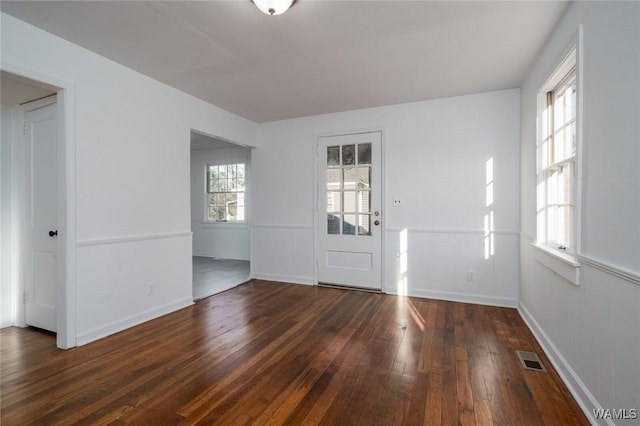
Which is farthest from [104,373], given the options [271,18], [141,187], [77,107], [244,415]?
[271,18]

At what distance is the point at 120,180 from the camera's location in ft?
9.46

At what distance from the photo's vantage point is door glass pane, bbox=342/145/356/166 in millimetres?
4344

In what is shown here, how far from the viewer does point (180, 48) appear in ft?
8.50

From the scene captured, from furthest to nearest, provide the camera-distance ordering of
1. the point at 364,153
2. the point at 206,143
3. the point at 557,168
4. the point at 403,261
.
→ the point at 206,143 < the point at 364,153 < the point at 403,261 < the point at 557,168

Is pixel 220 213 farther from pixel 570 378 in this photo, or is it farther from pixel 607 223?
pixel 607 223

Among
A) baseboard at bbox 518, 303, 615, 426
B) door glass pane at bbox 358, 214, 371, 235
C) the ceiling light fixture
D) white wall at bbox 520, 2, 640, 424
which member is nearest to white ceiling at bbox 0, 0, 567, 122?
the ceiling light fixture

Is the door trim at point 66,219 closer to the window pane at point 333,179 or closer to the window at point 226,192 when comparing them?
the window pane at point 333,179

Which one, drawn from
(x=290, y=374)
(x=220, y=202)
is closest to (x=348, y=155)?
(x=290, y=374)

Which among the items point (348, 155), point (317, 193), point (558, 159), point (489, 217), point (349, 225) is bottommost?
point (349, 225)

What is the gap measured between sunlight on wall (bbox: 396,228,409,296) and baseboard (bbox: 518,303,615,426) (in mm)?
1495

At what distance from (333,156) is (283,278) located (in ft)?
6.89

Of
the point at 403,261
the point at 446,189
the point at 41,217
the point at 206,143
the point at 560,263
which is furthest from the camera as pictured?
the point at 206,143

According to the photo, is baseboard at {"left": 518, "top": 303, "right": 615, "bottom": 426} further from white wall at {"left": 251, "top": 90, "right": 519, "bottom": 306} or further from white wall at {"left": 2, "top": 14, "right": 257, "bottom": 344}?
white wall at {"left": 2, "top": 14, "right": 257, "bottom": 344}

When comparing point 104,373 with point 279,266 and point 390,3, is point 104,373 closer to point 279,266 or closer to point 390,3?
point 279,266
